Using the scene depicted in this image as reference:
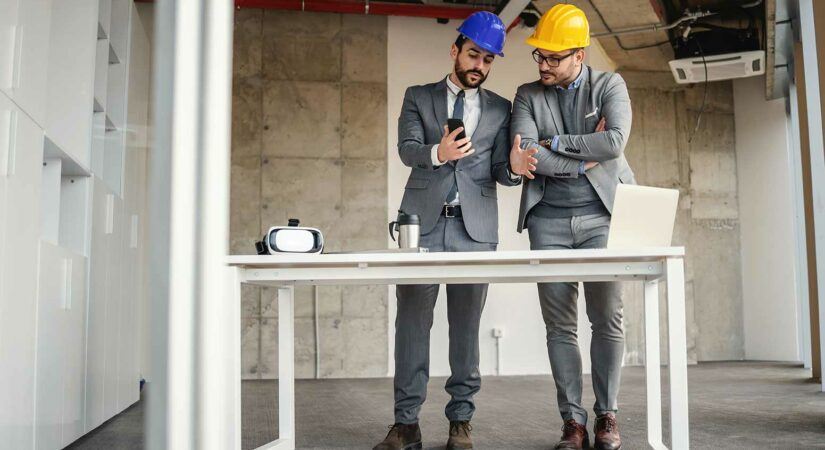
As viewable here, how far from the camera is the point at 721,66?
7082 mm

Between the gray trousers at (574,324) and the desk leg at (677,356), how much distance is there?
0.62 m

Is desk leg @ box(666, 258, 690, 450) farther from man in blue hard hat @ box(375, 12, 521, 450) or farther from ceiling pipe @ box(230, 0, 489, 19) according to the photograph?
ceiling pipe @ box(230, 0, 489, 19)

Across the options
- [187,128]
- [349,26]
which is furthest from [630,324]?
[187,128]

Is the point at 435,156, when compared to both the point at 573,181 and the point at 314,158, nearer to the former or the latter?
the point at 573,181

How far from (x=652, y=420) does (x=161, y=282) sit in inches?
93.7

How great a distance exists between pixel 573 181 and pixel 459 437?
0.95m

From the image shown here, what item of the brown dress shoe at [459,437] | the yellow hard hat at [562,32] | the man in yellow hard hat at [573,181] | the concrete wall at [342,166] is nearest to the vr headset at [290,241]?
the man in yellow hard hat at [573,181]

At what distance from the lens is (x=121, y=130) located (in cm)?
439

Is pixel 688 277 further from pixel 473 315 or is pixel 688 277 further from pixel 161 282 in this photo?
pixel 161 282

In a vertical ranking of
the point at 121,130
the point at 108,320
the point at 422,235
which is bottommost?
the point at 108,320

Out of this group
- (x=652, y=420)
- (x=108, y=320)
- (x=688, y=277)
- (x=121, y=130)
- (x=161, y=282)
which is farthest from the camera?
(x=688, y=277)

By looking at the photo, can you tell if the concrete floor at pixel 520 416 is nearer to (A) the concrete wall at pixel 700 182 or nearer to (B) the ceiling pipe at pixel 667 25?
(A) the concrete wall at pixel 700 182

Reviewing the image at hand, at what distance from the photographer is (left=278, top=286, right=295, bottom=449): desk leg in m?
2.84

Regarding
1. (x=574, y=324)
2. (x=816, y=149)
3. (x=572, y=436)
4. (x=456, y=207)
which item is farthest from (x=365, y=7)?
(x=572, y=436)
